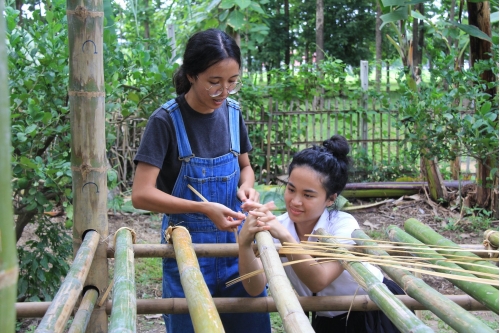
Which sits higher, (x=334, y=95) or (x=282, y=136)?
(x=334, y=95)

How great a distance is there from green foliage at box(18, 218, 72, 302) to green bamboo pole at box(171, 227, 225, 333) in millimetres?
1694

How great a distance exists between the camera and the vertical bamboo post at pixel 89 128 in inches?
75.8

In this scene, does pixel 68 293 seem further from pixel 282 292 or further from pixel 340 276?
pixel 340 276

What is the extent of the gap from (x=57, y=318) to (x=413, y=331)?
2.74ft

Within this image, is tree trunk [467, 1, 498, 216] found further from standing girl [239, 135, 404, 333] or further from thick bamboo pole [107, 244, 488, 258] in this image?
thick bamboo pole [107, 244, 488, 258]

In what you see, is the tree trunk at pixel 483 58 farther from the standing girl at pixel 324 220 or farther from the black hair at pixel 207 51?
the black hair at pixel 207 51

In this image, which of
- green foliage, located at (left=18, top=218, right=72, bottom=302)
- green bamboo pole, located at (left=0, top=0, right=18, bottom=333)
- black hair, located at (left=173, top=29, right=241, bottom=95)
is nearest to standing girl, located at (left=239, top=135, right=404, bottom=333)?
black hair, located at (left=173, top=29, right=241, bottom=95)

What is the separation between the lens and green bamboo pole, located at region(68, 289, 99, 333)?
5.04ft

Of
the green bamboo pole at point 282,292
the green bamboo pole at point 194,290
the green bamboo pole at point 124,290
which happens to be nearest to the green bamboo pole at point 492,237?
the green bamboo pole at point 282,292

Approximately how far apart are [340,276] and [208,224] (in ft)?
1.71

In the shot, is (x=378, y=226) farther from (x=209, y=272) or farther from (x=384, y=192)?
(x=209, y=272)

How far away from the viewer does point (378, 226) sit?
5.57 metres

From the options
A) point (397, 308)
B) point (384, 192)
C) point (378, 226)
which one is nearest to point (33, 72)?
point (397, 308)

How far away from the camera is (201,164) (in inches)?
80.1
